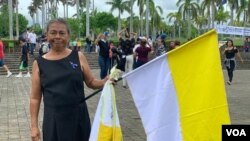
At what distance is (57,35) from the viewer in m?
3.57

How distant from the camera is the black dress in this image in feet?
11.6

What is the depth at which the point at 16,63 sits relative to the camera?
27203 mm

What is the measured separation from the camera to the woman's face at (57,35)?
3.57 metres

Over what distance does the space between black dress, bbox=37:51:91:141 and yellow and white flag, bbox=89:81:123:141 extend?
5.1 inches

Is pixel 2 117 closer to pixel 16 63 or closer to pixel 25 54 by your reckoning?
pixel 25 54

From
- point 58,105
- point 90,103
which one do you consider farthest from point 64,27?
point 90,103

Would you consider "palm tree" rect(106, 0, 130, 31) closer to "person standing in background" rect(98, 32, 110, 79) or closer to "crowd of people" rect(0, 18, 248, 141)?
"person standing in background" rect(98, 32, 110, 79)

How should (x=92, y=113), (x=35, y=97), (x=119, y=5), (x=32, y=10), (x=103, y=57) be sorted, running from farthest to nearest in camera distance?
1. (x=32, y=10)
2. (x=119, y=5)
3. (x=103, y=57)
4. (x=92, y=113)
5. (x=35, y=97)

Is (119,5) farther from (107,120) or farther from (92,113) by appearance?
(107,120)

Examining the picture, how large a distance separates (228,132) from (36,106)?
147 cm

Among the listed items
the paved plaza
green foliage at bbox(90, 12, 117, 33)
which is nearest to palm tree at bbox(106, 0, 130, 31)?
green foliage at bbox(90, 12, 117, 33)

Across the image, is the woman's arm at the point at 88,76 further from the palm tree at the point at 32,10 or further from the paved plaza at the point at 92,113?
the palm tree at the point at 32,10

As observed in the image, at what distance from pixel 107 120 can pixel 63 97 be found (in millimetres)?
403

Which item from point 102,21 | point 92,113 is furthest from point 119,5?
point 92,113
